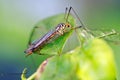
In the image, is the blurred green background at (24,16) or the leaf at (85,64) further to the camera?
the blurred green background at (24,16)

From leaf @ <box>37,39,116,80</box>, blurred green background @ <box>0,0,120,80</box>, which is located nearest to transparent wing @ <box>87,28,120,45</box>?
leaf @ <box>37,39,116,80</box>

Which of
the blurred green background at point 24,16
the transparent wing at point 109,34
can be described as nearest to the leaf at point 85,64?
the transparent wing at point 109,34

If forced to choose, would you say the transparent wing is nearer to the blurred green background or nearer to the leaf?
the leaf

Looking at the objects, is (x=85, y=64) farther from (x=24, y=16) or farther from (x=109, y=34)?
(x=24, y=16)

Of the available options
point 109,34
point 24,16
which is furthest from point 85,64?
point 24,16

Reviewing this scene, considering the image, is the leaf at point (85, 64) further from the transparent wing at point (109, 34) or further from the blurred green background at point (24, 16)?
the blurred green background at point (24, 16)
